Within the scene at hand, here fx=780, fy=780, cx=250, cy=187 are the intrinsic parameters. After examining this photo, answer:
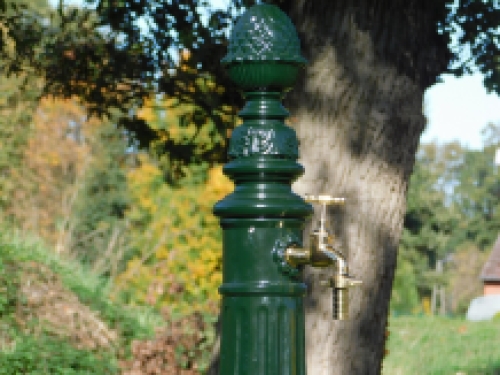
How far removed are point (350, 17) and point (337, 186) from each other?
0.80m

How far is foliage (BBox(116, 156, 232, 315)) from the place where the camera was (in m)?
11.4

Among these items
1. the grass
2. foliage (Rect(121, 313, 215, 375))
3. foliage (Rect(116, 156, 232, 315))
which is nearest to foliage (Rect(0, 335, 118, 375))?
foliage (Rect(121, 313, 215, 375))

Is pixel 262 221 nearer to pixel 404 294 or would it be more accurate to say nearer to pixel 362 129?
pixel 362 129

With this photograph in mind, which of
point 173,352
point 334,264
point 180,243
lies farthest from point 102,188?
point 334,264

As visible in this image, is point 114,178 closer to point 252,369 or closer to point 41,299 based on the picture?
point 41,299

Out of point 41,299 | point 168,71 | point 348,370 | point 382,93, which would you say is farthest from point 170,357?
point 382,93

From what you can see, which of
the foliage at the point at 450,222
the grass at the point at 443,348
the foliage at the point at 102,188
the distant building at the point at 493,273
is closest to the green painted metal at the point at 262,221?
the grass at the point at 443,348

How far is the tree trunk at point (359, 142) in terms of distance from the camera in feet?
11.4

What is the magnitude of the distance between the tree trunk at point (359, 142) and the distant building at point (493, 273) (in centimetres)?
836

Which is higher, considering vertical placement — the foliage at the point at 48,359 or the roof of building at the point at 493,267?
the roof of building at the point at 493,267

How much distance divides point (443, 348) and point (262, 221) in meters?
7.02

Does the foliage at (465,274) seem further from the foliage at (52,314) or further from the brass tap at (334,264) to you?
the brass tap at (334,264)

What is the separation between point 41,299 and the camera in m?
6.68

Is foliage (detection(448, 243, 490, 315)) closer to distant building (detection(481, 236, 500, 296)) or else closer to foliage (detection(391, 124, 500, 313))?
foliage (detection(391, 124, 500, 313))
